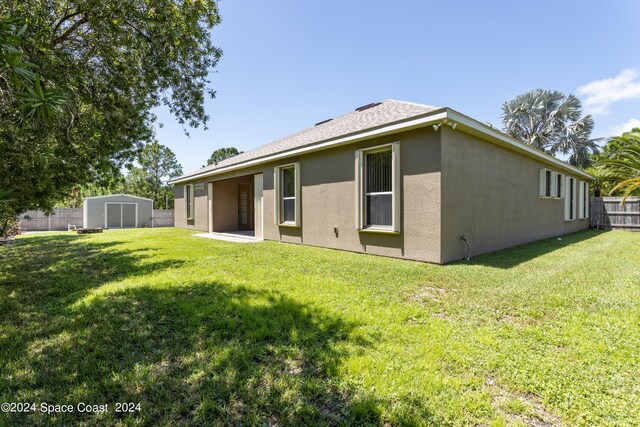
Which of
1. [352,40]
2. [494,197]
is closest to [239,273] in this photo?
[494,197]

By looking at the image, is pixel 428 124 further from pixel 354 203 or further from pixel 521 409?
pixel 521 409

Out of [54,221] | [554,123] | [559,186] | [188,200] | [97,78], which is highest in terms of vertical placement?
[554,123]

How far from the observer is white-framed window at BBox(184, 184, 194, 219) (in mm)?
15702

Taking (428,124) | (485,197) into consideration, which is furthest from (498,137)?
(428,124)

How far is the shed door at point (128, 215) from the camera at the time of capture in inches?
846

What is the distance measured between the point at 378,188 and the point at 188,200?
1237 cm

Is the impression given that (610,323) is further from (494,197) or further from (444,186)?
(494,197)

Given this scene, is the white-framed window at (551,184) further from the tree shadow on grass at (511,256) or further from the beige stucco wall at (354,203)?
the beige stucco wall at (354,203)

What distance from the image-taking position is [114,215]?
21.0 meters

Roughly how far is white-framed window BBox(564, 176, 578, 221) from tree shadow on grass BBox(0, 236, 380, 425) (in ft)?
46.6

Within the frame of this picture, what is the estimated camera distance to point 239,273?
5398 mm

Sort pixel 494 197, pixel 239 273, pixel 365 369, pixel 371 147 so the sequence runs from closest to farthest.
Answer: pixel 365 369 → pixel 239 273 → pixel 371 147 → pixel 494 197

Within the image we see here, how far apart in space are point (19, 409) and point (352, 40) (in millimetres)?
10554

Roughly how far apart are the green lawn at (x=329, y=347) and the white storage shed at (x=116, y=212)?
17.8m
